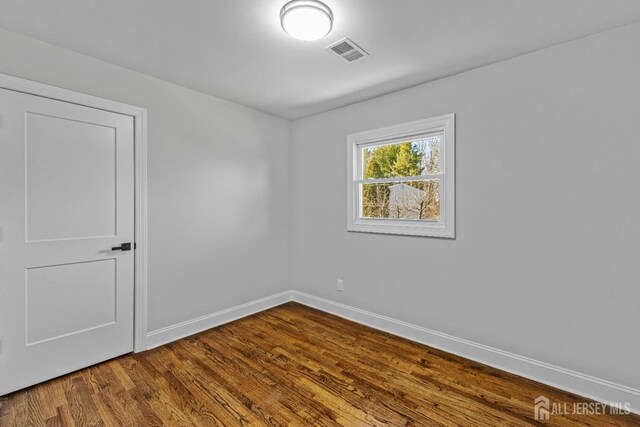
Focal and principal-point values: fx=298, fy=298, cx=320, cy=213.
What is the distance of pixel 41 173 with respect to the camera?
87.0 inches

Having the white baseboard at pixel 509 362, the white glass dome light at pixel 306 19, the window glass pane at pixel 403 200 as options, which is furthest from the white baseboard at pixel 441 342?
the white glass dome light at pixel 306 19

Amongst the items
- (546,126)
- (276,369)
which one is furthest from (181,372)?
(546,126)

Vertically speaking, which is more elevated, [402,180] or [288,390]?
[402,180]

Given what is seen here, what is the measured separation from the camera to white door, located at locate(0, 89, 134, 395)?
2.10 metres

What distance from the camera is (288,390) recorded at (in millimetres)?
2154

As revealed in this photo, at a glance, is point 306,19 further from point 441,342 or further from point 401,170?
point 441,342

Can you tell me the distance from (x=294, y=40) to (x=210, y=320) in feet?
9.31

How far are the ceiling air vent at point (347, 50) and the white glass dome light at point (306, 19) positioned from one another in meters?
0.28

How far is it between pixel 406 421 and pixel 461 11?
2.56 metres

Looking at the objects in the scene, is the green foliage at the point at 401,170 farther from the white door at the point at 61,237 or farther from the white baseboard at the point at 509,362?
the white door at the point at 61,237

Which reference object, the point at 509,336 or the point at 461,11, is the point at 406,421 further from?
the point at 461,11

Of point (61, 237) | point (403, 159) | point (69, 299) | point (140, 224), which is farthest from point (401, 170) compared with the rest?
point (69, 299)

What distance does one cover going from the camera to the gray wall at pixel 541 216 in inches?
78.6

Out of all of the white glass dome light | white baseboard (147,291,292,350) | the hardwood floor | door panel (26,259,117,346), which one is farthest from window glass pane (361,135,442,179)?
door panel (26,259,117,346)
